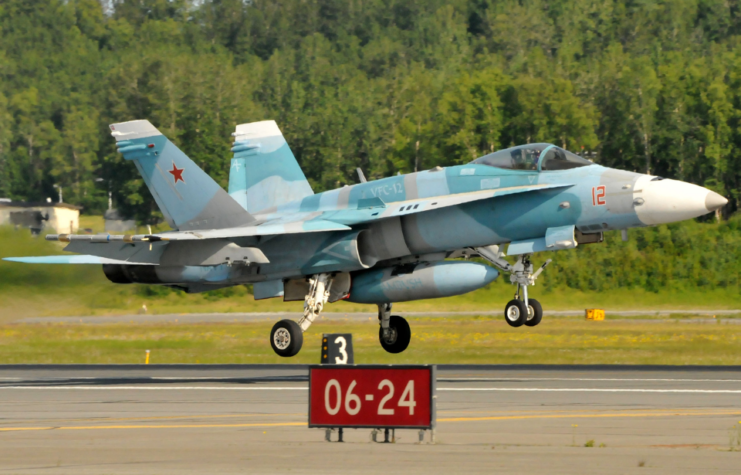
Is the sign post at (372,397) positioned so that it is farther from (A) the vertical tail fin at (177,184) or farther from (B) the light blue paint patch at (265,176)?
(B) the light blue paint patch at (265,176)

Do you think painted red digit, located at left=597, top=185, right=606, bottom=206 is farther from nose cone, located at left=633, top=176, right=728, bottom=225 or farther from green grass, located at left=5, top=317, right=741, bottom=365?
green grass, located at left=5, top=317, right=741, bottom=365

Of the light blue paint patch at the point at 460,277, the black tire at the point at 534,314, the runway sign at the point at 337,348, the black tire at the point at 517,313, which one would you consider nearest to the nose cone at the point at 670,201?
the black tire at the point at 534,314

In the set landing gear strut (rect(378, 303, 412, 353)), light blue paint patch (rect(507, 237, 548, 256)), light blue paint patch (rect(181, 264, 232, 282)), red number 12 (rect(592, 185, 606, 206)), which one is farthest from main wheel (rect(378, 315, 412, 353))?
red number 12 (rect(592, 185, 606, 206))

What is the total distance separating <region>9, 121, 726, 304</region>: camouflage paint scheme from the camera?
675 inches

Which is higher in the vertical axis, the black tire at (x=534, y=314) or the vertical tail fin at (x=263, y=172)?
the vertical tail fin at (x=263, y=172)

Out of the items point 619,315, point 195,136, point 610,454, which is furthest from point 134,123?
point 195,136

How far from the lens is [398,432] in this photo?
40.8ft

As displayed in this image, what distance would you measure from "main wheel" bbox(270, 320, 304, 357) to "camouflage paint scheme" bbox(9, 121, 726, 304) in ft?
3.77

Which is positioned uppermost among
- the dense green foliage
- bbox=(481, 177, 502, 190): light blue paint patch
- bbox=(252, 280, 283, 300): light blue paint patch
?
the dense green foliage

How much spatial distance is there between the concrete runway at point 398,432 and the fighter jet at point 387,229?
6.37 ft

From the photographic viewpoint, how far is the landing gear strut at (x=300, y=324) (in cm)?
1909

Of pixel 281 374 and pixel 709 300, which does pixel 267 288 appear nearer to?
pixel 281 374

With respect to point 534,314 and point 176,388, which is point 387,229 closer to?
point 534,314

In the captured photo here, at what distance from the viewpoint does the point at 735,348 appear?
1011 inches
